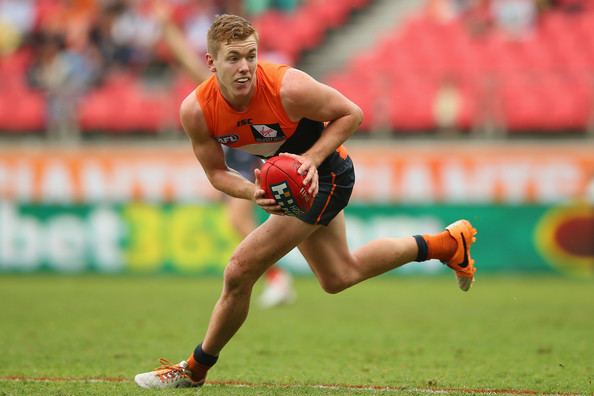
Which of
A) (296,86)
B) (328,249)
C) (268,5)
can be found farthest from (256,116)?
(268,5)

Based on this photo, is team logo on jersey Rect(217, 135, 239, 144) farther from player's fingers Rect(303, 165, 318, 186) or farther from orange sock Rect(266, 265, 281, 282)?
orange sock Rect(266, 265, 281, 282)

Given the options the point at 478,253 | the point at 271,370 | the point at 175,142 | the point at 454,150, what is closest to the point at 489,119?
the point at 454,150

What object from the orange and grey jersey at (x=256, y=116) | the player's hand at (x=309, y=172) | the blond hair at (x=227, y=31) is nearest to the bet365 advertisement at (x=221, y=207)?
the orange and grey jersey at (x=256, y=116)

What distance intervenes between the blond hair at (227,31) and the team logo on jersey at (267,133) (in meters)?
0.53

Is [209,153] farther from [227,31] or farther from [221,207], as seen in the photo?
[221,207]

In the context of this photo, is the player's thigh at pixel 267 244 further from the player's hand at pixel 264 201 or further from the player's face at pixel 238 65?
the player's face at pixel 238 65

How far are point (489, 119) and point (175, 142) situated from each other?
496 cm

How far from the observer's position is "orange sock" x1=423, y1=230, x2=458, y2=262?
6672mm

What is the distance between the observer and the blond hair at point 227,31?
5477mm

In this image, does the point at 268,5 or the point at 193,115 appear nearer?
the point at 193,115

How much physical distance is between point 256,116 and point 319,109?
1.22ft

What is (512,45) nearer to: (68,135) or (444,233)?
(68,135)

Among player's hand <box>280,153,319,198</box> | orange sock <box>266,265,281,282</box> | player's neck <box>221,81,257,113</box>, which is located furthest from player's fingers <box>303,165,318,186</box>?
orange sock <box>266,265,281,282</box>

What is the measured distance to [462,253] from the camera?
676cm
